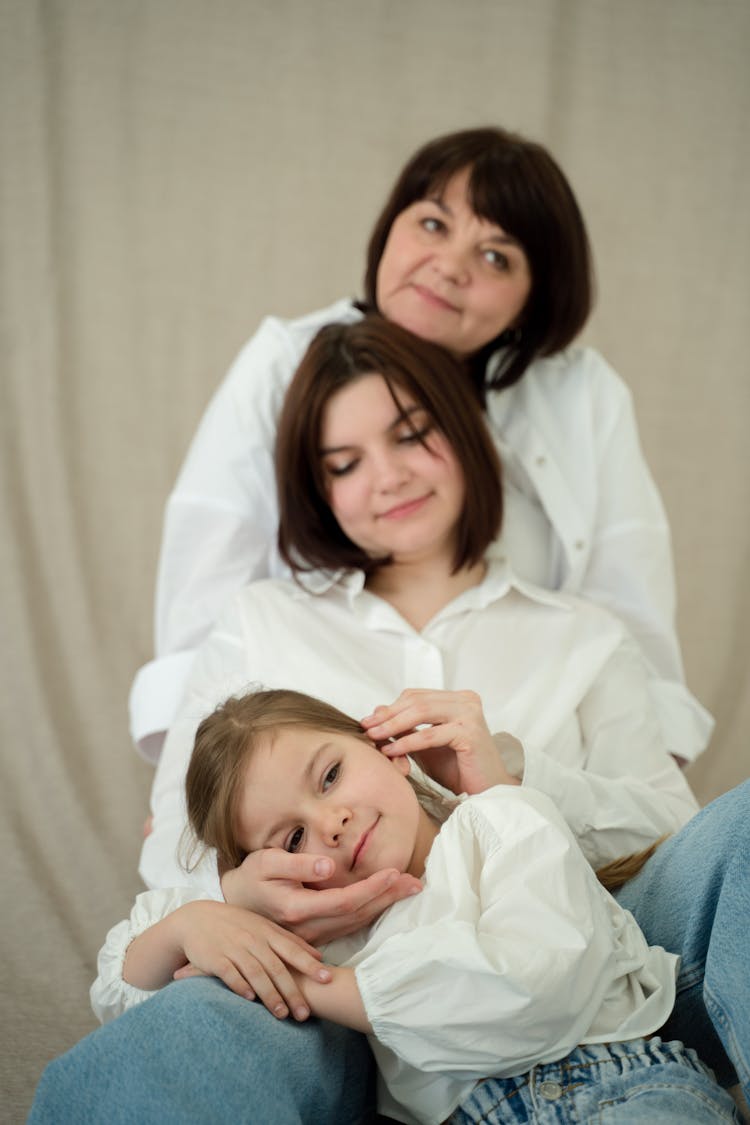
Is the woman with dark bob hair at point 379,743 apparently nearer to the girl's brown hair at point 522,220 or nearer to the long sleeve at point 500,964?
the long sleeve at point 500,964

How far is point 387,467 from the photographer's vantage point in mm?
1571

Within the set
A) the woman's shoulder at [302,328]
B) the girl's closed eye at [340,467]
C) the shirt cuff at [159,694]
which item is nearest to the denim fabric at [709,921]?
the girl's closed eye at [340,467]

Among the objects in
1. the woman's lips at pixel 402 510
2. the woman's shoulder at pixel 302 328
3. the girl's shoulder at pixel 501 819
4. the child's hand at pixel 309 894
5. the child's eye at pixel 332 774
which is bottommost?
the child's hand at pixel 309 894

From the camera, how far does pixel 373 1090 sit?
3.86ft

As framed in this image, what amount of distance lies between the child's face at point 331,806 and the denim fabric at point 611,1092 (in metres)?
0.22

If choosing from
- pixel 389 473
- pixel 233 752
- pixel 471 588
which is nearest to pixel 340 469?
pixel 389 473

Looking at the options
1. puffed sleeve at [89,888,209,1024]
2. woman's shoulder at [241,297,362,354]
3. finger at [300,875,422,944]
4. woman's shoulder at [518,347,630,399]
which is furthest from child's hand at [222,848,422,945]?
woman's shoulder at [518,347,630,399]

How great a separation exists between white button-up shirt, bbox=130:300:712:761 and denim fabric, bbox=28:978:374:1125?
875 mm

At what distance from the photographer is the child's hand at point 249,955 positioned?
1022 millimetres

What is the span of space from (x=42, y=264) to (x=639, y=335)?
1464 mm

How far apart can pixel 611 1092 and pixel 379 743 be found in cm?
42

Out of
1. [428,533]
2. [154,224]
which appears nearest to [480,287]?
[428,533]

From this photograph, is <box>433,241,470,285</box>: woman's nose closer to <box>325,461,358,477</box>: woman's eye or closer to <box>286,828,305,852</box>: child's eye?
<box>325,461,358,477</box>: woman's eye

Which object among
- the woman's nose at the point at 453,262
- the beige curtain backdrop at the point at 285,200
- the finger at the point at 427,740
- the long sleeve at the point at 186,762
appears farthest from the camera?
the beige curtain backdrop at the point at 285,200
